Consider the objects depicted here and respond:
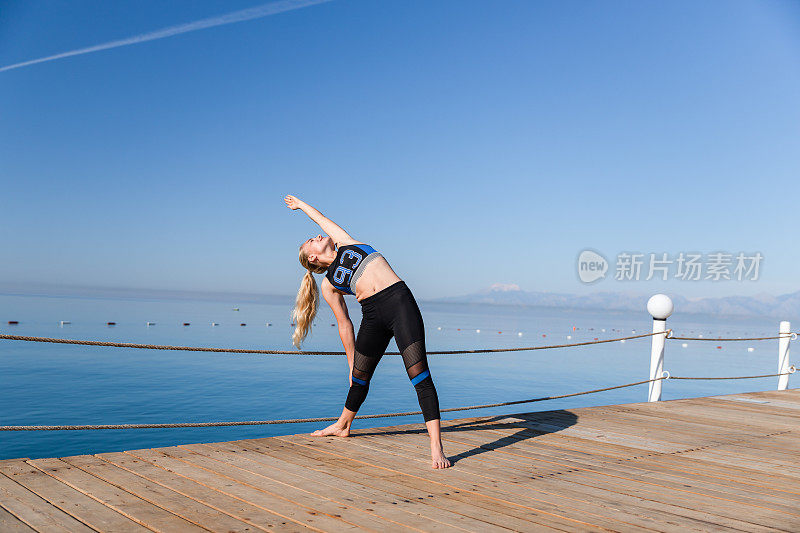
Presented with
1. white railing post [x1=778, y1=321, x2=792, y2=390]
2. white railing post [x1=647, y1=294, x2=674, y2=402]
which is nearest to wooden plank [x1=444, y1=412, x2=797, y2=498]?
white railing post [x1=647, y1=294, x2=674, y2=402]

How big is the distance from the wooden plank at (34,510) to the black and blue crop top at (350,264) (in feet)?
6.80

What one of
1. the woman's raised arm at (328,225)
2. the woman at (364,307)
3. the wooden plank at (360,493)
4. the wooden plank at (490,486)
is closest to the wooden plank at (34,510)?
the wooden plank at (360,493)

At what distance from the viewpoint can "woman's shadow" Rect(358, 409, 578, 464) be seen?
14.9ft

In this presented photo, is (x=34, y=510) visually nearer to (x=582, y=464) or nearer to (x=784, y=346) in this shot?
(x=582, y=464)

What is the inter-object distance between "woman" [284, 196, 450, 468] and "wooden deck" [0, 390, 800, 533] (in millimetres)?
364

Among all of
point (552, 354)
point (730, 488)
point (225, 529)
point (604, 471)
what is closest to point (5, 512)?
point (225, 529)

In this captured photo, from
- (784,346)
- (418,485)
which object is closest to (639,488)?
(418,485)

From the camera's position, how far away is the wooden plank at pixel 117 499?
250 cm

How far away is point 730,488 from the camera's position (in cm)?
353

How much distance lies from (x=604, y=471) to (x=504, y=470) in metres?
0.67

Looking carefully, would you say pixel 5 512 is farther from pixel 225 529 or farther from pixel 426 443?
pixel 426 443

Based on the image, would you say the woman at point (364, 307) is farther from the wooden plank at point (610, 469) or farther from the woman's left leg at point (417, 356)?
the wooden plank at point (610, 469)

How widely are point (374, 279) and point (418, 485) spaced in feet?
4.36

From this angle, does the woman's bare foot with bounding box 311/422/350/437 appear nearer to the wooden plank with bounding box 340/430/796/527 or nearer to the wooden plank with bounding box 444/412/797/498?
the wooden plank with bounding box 340/430/796/527
